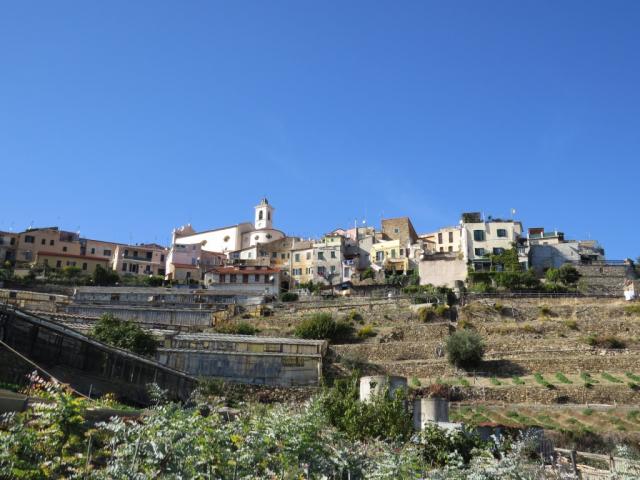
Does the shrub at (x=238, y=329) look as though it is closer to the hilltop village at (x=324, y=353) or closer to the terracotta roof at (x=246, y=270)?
the hilltop village at (x=324, y=353)

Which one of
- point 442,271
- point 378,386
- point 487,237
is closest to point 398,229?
point 487,237

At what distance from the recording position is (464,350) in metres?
39.5

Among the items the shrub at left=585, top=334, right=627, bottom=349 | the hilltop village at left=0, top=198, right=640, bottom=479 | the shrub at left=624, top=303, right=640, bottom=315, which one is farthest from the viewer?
the shrub at left=624, top=303, right=640, bottom=315

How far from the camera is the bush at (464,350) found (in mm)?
39531

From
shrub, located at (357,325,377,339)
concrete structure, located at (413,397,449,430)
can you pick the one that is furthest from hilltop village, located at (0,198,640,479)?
shrub, located at (357,325,377,339)

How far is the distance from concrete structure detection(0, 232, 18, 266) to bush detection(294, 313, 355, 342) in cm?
4610

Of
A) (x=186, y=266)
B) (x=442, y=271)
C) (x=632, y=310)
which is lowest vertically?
(x=632, y=310)

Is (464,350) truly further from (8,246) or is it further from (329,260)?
(8,246)

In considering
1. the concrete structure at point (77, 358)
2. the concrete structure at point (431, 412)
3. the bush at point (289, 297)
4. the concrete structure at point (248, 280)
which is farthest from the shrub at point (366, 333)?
the concrete structure at point (431, 412)

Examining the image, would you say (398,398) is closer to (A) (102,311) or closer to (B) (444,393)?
(B) (444,393)

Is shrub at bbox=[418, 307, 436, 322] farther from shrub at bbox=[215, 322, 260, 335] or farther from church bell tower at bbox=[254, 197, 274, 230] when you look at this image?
church bell tower at bbox=[254, 197, 274, 230]

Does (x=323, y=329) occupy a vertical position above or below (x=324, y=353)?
above

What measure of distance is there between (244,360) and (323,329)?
9788 mm

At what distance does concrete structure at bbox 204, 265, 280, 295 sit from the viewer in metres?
66.8
